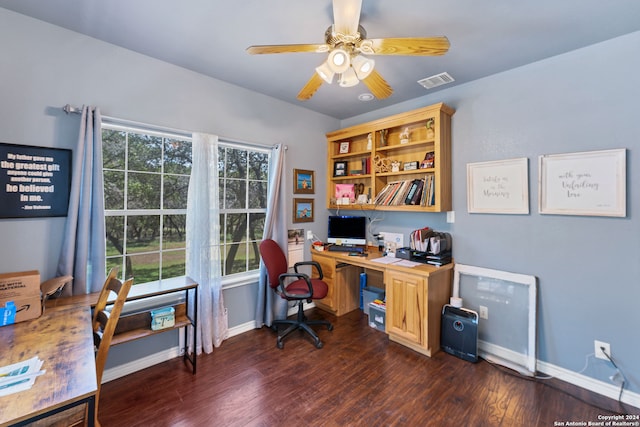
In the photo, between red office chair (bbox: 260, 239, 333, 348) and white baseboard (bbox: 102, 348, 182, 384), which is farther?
red office chair (bbox: 260, 239, 333, 348)

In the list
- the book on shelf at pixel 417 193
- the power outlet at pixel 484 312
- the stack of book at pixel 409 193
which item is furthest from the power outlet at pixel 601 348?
the book on shelf at pixel 417 193

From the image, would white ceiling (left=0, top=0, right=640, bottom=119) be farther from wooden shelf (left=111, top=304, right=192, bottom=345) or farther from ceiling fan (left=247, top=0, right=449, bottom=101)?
wooden shelf (left=111, top=304, right=192, bottom=345)

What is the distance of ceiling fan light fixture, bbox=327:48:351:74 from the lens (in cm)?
157

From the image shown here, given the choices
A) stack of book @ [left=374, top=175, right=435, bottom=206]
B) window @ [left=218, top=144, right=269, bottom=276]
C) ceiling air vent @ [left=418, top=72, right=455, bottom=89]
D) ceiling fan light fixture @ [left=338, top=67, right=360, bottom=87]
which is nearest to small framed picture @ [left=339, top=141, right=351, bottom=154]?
stack of book @ [left=374, top=175, right=435, bottom=206]

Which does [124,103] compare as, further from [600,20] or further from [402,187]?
[600,20]

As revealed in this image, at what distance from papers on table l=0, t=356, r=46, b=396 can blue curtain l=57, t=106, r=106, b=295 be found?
102cm

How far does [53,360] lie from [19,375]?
11cm

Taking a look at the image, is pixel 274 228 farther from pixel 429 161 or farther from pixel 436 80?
pixel 436 80

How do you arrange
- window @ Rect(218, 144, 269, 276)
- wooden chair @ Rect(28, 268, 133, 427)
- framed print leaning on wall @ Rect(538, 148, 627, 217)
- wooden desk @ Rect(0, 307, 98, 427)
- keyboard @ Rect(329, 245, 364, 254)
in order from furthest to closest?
1. keyboard @ Rect(329, 245, 364, 254)
2. window @ Rect(218, 144, 269, 276)
3. framed print leaning on wall @ Rect(538, 148, 627, 217)
4. wooden chair @ Rect(28, 268, 133, 427)
5. wooden desk @ Rect(0, 307, 98, 427)

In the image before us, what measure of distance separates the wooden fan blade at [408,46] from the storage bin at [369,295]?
8.59 ft

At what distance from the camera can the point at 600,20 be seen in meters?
1.80

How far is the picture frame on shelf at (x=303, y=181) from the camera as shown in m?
3.47

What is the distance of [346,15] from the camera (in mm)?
1435

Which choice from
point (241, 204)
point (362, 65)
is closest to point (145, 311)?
point (241, 204)
